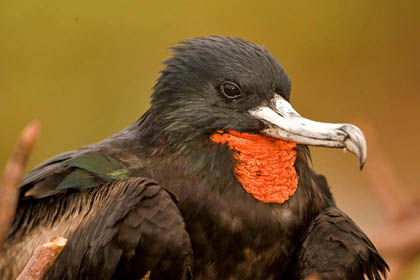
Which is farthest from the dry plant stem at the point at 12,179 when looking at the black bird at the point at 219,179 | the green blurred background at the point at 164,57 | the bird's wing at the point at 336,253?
the green blurred background at the point at 164,57

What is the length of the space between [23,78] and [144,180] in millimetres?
3599

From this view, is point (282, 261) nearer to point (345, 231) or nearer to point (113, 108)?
point (345, 231)

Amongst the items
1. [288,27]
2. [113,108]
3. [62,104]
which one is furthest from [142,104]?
[288,27]

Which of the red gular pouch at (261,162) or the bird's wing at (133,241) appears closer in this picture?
the bird's wing at (133,241)

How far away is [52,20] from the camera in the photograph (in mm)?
6176

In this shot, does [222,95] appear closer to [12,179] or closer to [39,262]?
[39,262]

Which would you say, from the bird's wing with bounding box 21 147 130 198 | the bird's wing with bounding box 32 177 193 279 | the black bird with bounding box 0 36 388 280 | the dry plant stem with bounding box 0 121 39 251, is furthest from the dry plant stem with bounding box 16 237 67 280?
the bird's wing with bounding box 21 147 130 198

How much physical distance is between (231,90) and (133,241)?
0.62 m

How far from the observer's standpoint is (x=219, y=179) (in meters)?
2.91

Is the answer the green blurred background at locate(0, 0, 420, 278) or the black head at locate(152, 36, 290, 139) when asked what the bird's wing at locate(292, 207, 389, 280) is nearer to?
the black head at locate(152, 36, 290, 139)

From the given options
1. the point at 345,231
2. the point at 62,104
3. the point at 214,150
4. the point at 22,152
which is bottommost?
the point at 62,104

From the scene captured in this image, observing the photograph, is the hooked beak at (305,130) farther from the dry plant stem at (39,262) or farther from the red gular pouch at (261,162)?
the dry plant stem at (39,262)

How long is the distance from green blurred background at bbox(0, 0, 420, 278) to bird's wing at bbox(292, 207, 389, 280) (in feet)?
9.22

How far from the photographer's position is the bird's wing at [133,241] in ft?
8.68
